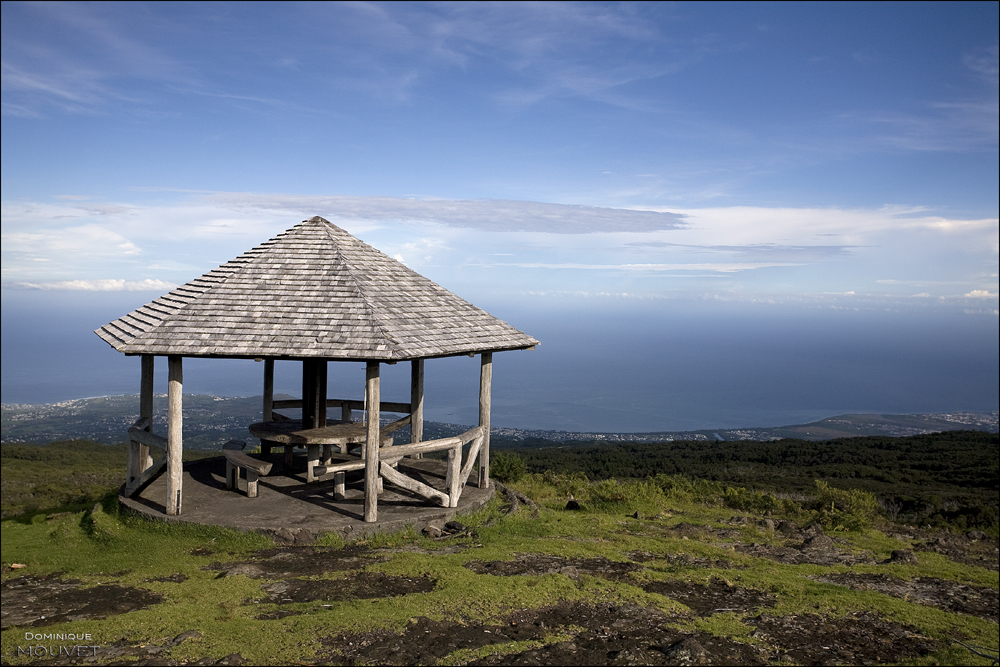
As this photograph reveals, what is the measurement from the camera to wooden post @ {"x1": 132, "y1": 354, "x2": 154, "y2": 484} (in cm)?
1150

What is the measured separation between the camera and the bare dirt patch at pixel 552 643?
611 centimetres

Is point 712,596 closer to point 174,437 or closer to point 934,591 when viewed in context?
point 934,591

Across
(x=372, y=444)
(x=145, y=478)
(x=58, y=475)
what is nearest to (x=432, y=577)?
(x=372, y=444)

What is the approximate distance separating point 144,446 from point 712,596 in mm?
9900

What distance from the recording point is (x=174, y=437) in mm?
10297

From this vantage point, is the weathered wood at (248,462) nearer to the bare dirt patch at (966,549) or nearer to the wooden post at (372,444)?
the wooden post at (372,444)

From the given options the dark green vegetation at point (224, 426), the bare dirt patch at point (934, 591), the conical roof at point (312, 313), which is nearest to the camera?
the bare dirt patch at point (934, 591)

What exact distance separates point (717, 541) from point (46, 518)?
12595mm

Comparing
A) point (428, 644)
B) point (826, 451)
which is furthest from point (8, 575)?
point (826, 451)

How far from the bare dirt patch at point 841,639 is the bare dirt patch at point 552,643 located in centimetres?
58

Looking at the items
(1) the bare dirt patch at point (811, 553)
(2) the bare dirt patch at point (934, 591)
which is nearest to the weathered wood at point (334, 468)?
(1) the bare dirt patch at point (811, 553)

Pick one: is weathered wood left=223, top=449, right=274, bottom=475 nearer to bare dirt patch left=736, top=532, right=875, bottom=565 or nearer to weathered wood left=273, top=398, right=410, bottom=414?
weathered wood left=273, top=398, right=410, bottom=414

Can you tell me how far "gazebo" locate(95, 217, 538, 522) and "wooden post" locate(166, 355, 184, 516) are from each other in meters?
0.02

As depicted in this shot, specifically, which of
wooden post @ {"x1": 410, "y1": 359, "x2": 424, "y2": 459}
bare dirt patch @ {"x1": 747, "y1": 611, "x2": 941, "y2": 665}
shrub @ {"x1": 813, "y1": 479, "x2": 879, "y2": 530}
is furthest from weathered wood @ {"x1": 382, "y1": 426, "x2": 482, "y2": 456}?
shrub @ {"x1": 813, "y1": 479, "x2": 879, "y2": 530}
